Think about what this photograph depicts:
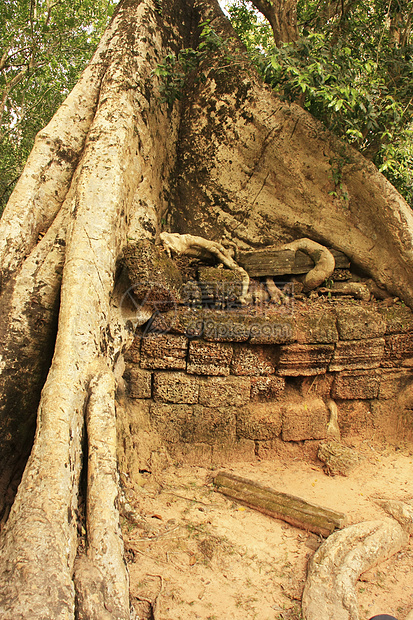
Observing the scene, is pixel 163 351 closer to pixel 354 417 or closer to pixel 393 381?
pixel 354 417

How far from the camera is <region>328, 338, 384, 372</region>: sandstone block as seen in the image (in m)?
3.69

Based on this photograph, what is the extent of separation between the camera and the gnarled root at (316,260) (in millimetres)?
4012

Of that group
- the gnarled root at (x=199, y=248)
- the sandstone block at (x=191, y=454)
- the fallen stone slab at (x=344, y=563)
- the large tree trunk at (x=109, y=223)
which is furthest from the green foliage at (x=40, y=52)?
the fallen stone slab at (x=344, y=563)

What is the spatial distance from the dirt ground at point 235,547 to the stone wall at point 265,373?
296 mm

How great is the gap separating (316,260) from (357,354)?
964 mm

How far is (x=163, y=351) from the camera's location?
3.29 meters

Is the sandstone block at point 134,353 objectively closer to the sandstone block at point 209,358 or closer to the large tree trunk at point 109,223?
the large tree trunk at point 109,223

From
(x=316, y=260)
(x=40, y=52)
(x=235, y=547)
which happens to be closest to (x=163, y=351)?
(x=235, y=547)

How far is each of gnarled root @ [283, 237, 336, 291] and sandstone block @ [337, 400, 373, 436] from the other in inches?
44.3

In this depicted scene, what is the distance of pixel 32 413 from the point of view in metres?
2.70

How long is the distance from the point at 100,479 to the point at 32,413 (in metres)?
0.89

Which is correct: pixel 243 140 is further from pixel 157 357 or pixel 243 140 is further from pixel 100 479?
A: pixel 100 479

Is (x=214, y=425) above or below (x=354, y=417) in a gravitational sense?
below

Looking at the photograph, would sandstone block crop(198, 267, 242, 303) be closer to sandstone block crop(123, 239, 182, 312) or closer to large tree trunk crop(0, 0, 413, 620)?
sandstone block crop(123, 239, 182, 312)
